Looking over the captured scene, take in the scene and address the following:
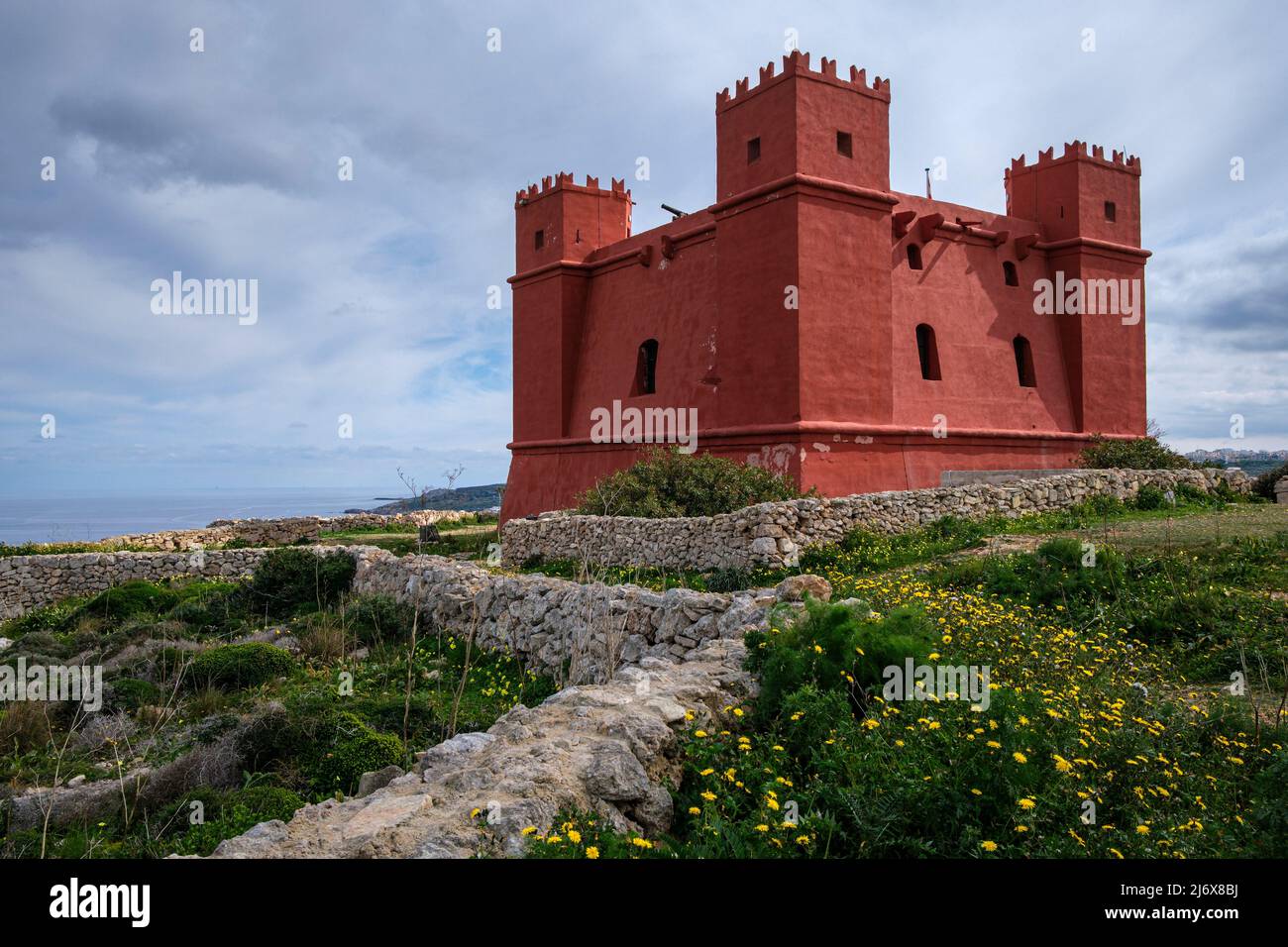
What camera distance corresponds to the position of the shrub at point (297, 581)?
47.1ft

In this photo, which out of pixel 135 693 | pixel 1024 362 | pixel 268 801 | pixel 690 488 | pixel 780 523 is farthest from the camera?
pixel 1024 362

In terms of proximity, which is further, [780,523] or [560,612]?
[780,523]

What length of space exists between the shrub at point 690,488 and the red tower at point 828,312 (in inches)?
60.0

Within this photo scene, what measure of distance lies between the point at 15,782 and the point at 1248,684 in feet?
32.8

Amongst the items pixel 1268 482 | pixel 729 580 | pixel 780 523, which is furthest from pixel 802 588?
pixel 1268 482

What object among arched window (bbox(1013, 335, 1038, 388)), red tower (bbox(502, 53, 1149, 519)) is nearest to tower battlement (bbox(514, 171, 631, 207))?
red tower (bbox(502, 53, 1149, 519))

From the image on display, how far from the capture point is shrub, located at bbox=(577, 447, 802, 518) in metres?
14.1

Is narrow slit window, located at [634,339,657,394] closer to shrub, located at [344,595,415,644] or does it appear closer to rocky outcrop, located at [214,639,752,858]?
shrub, located at [344,595,415,644]

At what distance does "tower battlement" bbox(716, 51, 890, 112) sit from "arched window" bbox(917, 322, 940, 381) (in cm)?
521

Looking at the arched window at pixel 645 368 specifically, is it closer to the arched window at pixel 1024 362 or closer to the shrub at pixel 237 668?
the arched window at pixel 1024 362

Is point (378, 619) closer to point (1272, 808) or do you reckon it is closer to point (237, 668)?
point (237, 668)

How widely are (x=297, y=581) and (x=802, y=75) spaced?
46.5 feet

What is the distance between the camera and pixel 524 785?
13.0 feet
